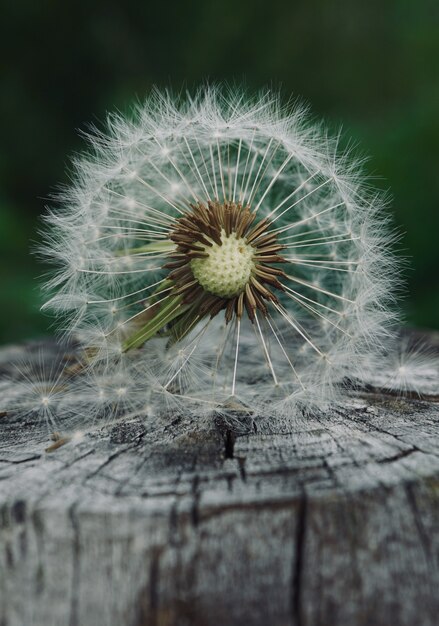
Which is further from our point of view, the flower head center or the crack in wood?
the flower head center

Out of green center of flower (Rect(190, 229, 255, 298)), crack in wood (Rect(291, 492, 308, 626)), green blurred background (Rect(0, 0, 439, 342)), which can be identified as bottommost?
crack in wood (Rect(291, 492, 308, 626))

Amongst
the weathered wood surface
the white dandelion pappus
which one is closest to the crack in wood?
the weathered wood surface

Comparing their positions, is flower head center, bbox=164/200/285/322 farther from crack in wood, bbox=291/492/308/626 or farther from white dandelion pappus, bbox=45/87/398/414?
crack in wood, bbox=291/492/308/626

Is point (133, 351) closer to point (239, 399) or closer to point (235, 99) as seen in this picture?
point (239, 399)

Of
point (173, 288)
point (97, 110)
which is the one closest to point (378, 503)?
point (173, 288)

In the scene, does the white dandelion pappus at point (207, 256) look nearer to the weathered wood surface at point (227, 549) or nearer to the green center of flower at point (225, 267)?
the green center of flower at point (225, 267)

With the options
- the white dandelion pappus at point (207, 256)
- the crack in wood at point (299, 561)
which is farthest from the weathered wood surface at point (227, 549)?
the white dandelion pappus at point (207, 256)

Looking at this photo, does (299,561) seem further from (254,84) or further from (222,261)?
(254,84)
